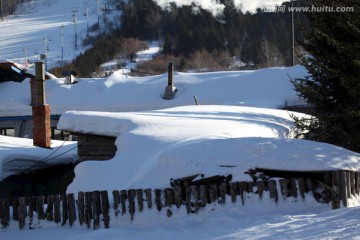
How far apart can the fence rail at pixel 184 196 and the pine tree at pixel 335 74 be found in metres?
2.48

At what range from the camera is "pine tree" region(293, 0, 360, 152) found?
949cm

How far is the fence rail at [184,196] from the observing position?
7500 mm

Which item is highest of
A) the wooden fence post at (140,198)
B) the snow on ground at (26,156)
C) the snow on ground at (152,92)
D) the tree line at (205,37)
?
the tree line at (205,37)

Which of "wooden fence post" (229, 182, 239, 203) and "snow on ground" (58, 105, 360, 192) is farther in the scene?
"snow on ground" (58, 105, 360, 192)

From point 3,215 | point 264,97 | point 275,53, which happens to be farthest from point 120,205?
point 275,53

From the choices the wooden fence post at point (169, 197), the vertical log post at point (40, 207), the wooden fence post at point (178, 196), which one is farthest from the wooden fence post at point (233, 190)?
the vertical log post at point (40, 207)

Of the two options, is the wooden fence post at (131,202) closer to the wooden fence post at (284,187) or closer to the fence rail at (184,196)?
the fence rail at (184,196)

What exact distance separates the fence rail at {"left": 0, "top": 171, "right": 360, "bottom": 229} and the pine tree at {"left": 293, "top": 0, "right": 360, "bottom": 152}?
248 cm

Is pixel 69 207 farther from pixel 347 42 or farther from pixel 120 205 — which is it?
pixel 347 42

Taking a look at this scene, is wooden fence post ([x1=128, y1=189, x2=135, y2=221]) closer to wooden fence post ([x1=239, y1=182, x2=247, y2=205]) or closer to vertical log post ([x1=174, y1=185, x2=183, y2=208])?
vertical log post ([x1=174, y1=185, x2=183, y2=208])

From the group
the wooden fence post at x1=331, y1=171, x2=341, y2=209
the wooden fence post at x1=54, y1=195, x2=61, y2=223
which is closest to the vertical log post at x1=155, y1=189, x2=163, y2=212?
the wooden fence post at x1=54, y1=195, x2=61, y2=223

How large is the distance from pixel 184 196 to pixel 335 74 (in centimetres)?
422

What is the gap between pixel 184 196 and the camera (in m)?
7.61

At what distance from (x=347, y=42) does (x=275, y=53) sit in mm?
62329
